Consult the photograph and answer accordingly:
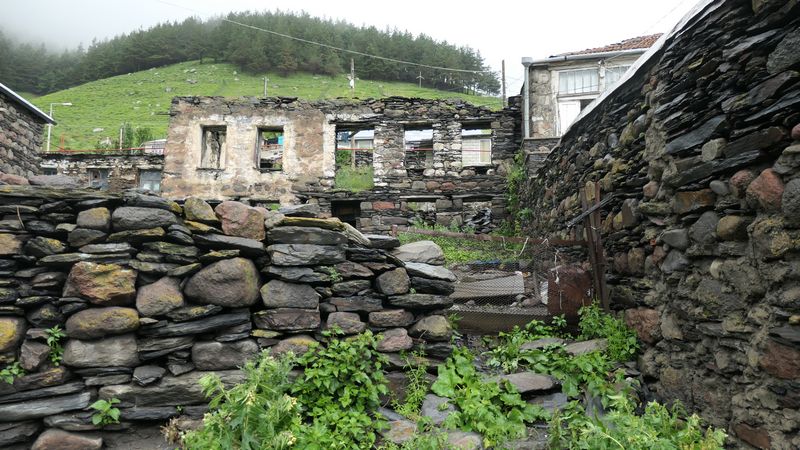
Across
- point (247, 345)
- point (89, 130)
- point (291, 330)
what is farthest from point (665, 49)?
point (89, 130)

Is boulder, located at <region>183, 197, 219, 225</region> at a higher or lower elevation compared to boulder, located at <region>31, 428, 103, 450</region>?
higher

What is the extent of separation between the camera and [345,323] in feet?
11.8

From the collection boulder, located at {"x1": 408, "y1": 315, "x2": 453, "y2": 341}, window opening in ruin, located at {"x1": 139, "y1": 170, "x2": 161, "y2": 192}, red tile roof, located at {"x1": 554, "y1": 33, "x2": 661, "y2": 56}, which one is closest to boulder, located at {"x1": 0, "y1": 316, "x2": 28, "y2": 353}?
boulder, located at {"x1": 408, "y1": 315, "x2": 453, "y2": 341}

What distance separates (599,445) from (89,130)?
131 feet

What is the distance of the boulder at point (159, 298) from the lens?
322 cm

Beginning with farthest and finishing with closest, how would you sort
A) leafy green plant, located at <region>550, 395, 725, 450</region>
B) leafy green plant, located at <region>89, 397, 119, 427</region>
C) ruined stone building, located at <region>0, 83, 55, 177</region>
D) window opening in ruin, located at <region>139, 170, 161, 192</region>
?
window opening in ruin, located at <region>139, 170, 161, 192</region>
ruined stone building, located at <region>0, 83, 55, 177</region>
leafy green plant, located at <region>89, 397, 119, 427</region>
leafy green plant, located at <region>550, 395, 725, 450</region>

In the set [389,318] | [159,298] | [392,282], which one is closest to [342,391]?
[389,318]

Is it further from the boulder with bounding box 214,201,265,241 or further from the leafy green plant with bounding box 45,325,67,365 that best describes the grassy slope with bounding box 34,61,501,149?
the leafy green plant with bounding box 45,325,67,365

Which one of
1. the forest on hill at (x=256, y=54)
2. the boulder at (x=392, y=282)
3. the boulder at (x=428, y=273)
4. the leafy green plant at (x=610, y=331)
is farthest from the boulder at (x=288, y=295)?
the forest on hill at (x=256, y=54)

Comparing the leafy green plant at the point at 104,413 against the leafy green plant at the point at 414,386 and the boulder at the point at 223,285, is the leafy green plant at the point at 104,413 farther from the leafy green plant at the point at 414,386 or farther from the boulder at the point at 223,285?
the leafy green plant at the point at 414,386

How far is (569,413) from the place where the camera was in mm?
3178

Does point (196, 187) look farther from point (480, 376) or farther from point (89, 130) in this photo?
point (89, 130)

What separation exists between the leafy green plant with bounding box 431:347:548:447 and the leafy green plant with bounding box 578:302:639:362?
983 mm

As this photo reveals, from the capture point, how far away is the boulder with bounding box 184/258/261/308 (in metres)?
3.34
